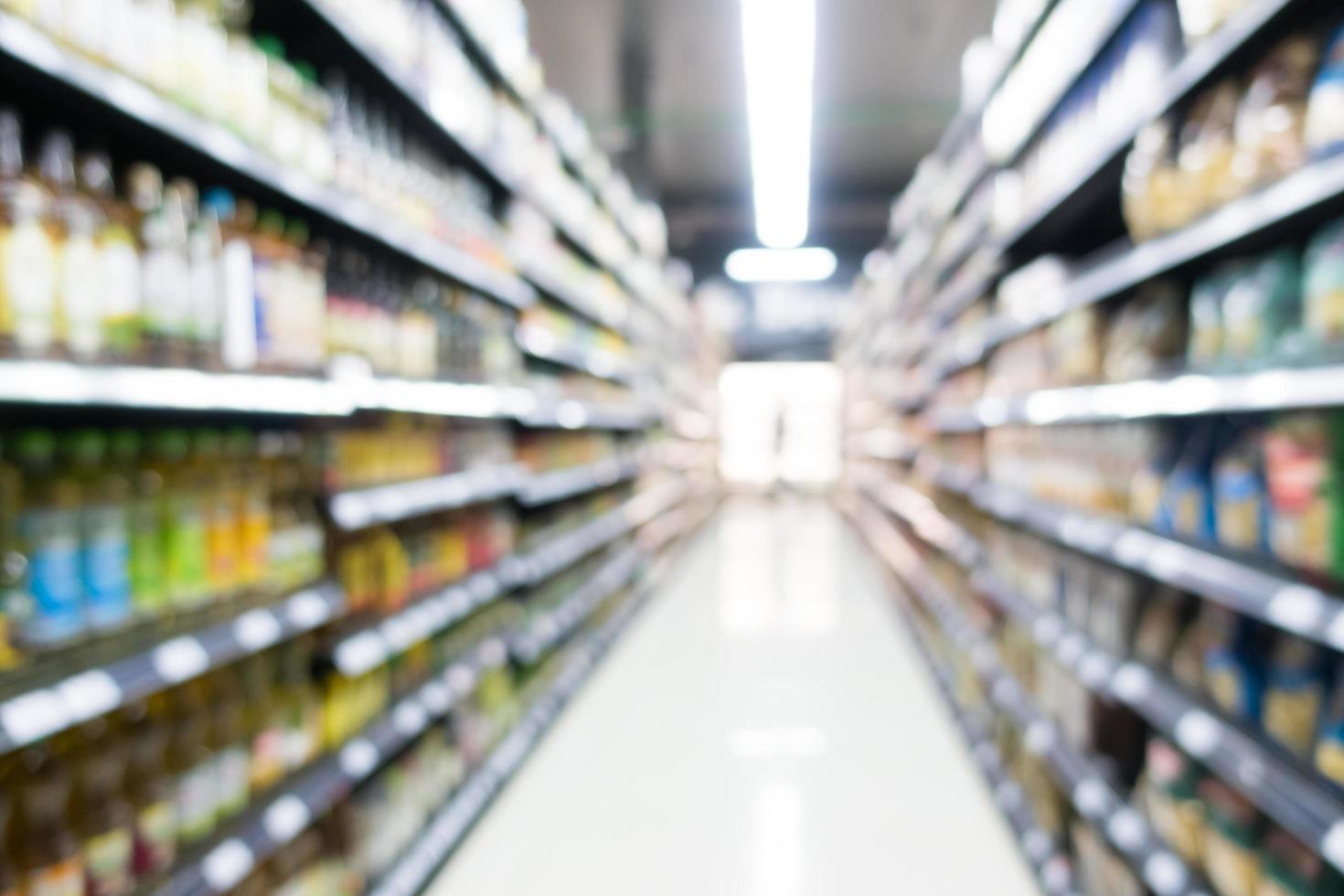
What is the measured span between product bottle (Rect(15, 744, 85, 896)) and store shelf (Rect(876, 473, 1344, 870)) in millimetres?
1730

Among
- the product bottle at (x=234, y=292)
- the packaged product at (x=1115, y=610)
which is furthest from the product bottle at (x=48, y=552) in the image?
the packaged product at (x=1115, y=610)

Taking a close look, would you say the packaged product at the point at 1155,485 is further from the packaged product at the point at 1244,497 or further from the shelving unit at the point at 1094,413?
the packaged product at the point at 1244,497

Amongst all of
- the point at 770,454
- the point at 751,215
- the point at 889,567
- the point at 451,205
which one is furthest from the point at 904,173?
the point at 451,205

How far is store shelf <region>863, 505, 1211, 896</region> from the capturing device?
1.76 m

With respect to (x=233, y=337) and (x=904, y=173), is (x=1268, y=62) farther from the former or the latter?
(x=904, y=173)

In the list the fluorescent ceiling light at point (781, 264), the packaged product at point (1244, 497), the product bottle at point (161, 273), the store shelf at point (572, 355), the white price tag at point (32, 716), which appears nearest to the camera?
the white price tag at point (32, 716)

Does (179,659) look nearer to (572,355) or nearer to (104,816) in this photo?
(104,816)

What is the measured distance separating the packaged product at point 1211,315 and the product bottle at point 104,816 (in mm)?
2036

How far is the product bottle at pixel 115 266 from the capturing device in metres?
1.40

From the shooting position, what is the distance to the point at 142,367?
131cm

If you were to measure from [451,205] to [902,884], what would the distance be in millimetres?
2458

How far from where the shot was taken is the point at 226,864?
5.18 feet

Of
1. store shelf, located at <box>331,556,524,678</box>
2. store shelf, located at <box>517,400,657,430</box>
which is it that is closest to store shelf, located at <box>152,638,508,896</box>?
store shelf, located at <box>331,556,524,678</box>

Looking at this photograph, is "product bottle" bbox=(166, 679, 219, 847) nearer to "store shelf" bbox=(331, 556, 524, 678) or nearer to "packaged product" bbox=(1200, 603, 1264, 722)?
"store shelf" bbox=(331, 556, 524, 678)
